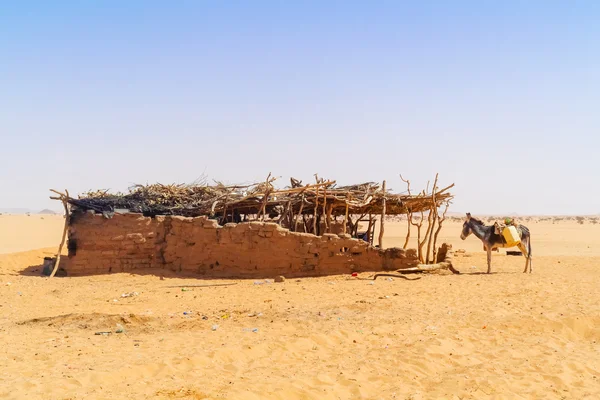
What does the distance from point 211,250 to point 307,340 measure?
6.17 metres

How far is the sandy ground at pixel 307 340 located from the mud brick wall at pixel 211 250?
2.43 ft

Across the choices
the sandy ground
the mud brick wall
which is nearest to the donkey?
the sandy ground

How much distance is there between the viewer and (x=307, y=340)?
680 cm

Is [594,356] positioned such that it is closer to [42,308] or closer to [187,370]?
[187,370]

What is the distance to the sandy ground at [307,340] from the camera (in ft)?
17.4

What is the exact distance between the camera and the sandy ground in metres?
5.31

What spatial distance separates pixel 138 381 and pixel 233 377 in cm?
96

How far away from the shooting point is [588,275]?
1283cm

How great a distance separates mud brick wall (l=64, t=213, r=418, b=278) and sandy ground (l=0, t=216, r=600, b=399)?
74 cm

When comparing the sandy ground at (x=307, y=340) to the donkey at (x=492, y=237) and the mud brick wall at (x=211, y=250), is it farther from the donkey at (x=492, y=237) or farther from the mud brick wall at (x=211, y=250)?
the donkey at (x=492, y=237)

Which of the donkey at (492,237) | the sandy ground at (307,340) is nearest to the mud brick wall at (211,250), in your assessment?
the sandy ground at (307,340)

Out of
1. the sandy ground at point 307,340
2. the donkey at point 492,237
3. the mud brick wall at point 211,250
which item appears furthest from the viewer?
the donkey at point 492,237

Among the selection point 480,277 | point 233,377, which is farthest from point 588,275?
point 233,377

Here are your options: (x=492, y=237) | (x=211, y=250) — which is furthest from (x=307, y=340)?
(x=492, y=237)
